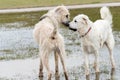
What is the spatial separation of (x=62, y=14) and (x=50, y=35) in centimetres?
80

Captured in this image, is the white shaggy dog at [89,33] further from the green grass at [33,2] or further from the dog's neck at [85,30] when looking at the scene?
the green grass at [33,2]

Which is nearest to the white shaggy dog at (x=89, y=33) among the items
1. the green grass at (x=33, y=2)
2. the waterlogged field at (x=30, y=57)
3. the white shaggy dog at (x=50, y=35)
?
the white shaggy dog at (x=50, y=35)

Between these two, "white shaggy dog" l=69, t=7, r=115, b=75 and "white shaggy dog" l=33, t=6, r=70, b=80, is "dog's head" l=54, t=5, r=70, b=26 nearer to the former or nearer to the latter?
"white shaggy dog" l=33, t=6, r=70, b=80

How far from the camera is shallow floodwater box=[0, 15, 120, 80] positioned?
11656mm

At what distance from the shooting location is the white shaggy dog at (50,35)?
34.4 ft

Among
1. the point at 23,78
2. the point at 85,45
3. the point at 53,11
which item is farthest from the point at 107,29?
the point at 23,78

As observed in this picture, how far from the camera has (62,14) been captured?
11.0 meters

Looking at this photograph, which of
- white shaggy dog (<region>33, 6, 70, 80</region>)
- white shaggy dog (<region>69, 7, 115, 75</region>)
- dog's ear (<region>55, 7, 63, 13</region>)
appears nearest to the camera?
white shaggy dog (<region>33, 6, 70, 80</region>)

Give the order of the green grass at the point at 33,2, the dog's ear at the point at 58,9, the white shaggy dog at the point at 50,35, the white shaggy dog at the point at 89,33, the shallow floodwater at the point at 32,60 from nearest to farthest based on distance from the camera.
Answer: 1. the white shaggy dog at the point at 50,35
2. the dog's ear at the point at 58,9
3. the white shaggy dog at the point at 89,33
4. the shallow floodwater at the point at 32,60
5. the green grass at the point at 33,2

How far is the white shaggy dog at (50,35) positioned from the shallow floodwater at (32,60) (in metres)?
1.01

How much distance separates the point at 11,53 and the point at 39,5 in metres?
21.9

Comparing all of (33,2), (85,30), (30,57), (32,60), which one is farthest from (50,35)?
(33,2)

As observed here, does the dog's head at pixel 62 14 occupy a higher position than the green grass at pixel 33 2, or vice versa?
the green grass at pixel 33 2

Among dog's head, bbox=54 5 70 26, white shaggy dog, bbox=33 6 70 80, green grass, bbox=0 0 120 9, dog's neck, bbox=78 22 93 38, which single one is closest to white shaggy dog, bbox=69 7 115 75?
dog's neck, bbox=78 22 93 38
